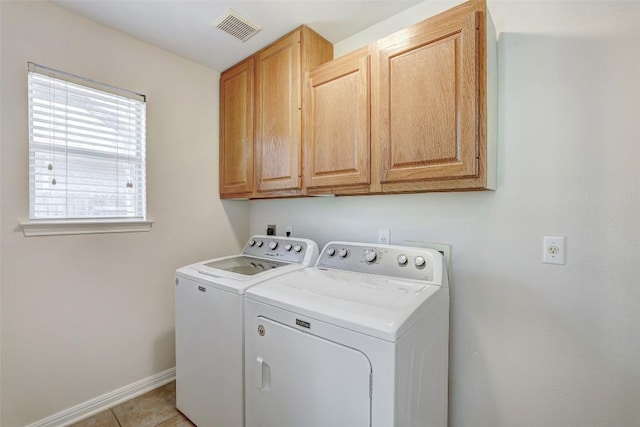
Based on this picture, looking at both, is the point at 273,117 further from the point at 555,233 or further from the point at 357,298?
the point at 555,233

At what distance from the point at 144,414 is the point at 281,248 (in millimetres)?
1319

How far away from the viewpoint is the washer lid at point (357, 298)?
889 mm

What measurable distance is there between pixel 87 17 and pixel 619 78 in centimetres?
271

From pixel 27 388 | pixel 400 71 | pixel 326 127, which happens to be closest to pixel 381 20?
pixel 400 71

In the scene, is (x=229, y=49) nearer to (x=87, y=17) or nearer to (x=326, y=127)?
(x=87, y=17)

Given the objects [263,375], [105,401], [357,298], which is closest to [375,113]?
[357,298]

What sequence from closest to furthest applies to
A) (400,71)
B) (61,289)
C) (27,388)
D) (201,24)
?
(400,71) < (27,388) < (61,289) < (201,24)

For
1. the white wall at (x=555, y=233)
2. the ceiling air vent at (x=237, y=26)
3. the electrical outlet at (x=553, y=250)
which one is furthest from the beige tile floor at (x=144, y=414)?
the ceiling air vent at (x=237, y=26)

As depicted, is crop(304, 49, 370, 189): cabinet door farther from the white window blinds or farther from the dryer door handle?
the white window blinds

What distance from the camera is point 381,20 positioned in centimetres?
167

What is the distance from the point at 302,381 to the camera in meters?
1.03

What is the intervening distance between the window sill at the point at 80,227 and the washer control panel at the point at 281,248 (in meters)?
0.75

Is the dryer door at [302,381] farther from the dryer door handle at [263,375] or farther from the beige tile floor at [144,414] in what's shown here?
the beige tile floor at [144,414]

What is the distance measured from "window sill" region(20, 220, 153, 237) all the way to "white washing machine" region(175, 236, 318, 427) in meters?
0.52
